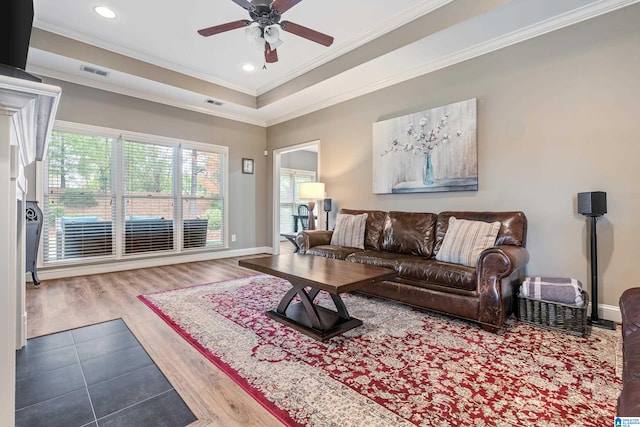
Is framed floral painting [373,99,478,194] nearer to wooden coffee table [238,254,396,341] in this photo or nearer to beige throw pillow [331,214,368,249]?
beige throw pillow [331,214,368,249]

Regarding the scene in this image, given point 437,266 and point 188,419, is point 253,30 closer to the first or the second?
point 437,266

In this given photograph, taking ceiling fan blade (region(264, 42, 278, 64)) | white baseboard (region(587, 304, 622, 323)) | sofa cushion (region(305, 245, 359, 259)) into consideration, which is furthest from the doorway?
white baseboard (region(587, 304, 622, 323))

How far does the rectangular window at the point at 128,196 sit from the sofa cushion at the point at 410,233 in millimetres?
3398

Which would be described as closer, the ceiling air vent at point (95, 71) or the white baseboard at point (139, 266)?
the white baseboard at point (139, 266)

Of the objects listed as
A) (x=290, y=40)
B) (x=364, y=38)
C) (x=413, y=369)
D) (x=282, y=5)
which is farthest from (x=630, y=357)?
(x=290, y=40)

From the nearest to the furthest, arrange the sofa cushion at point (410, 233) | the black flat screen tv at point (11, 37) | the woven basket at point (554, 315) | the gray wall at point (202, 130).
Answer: the black flat screen tv at point (11, 37)
the woven basket at point (554, 315)
the sofa cushion at point (410, 233)
the gray wall at point (202, 130)

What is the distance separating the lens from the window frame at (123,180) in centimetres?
402

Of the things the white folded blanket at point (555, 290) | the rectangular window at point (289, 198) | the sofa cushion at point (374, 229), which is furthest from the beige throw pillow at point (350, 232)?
the rectangular window at point (289, 198)

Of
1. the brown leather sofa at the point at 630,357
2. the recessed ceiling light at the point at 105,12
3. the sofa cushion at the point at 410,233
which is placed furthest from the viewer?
the sofa cushion at the point at 410,233

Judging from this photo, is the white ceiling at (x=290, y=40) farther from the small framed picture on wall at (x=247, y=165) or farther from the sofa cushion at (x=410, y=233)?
the sofa cushion at (x=410, y=233)

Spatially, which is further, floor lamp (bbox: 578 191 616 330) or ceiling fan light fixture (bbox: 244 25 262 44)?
ceiling fan light fixture (bbox: 244 25 262 44)

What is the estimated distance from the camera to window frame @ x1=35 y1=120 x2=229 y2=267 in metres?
4.02

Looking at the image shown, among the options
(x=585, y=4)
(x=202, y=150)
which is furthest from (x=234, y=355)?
(x=202, y=150)

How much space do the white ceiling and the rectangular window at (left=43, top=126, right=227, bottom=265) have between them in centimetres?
86
